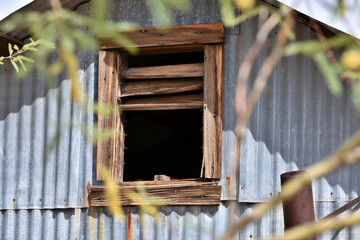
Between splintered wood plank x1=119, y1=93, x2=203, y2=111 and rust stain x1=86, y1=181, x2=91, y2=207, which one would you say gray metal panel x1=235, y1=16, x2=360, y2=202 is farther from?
rust stain x1=86, y1=181, x2=91, y2=207

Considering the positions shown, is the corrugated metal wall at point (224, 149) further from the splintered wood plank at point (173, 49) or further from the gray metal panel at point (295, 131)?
the splintered wood plank at point (173, 49)

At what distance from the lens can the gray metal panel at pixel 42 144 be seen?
650 centimetres

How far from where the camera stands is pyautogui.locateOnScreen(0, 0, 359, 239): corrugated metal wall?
603cm

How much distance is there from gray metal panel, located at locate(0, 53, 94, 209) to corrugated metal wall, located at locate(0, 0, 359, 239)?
1 cm

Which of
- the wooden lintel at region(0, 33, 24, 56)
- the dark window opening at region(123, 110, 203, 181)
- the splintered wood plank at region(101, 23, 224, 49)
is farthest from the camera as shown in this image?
the dark window opening at region(123, 110, 203, 181)

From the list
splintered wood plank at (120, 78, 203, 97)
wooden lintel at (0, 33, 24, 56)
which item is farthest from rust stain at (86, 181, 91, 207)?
wooden lintel at (0, 33, 24, 56)

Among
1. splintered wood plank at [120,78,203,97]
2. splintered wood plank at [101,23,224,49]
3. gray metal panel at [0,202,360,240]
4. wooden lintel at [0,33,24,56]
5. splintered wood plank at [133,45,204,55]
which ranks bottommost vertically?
gray metal panel at [0,202,360,240]

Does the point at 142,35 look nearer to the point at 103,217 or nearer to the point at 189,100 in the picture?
the point at 189,100

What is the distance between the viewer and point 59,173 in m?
6.56

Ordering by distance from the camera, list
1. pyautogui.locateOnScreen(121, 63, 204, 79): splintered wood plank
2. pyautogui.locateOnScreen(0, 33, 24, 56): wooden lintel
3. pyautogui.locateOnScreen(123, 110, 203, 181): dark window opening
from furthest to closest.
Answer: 1. pyautogui.locateOnScreen(123, 110, 203, 181): dark window opening
2. pyautogui.locateOnScreen(0, 33, 24, 56): wooden lintel
3. pyautogui.locateOnScreen(121, 63, 204, 79): splintered wood plank

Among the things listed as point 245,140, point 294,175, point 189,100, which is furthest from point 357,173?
point 294,175

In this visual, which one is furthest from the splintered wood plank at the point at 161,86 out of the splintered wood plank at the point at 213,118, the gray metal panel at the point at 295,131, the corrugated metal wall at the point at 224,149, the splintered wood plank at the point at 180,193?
the splintered wood plank at the point at 180,193

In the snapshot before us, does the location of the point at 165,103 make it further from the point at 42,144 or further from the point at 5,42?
the point at 5,42

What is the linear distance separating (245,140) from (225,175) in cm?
37
